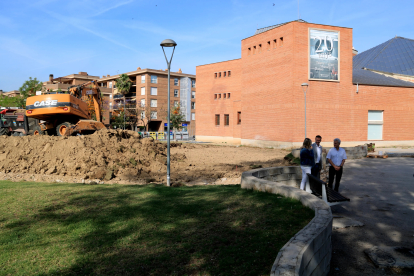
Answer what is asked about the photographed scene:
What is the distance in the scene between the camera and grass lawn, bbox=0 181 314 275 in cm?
397

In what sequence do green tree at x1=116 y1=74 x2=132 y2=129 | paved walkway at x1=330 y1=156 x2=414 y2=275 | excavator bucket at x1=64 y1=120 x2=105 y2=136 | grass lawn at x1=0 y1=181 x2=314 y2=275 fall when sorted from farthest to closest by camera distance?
green tree at x1=116 y1=74 x2=132 y2=129 → excavator bucket at x1=64 y1=120 x2=105 y2=136 → paved walkway at x1=330 y1=156 x2=414 y2=275 → grass lawn at x1=0 y1=181 x2=314 y2=275

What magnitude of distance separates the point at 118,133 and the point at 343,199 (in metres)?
14.8

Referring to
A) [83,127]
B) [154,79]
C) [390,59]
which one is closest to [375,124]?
[390,59]

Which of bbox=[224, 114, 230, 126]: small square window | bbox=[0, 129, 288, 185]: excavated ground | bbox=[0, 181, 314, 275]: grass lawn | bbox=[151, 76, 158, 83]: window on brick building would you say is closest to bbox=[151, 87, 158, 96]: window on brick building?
bbox=[151, 76, 158, 83]: window on brick building

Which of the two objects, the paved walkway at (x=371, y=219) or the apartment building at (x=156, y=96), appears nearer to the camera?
the paved walkway at (x=371, y=219)

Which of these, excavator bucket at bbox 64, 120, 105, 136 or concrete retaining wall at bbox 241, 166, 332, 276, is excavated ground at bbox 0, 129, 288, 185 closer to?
excavator bucket at bbox 64, 120, 105, 136

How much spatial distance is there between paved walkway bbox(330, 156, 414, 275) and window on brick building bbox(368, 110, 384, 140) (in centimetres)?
2307

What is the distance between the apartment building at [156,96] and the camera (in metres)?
66.8

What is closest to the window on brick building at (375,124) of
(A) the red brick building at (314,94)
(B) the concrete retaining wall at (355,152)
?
(A) the red brick building at (314,94)

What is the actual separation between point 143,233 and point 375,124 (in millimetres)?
35133

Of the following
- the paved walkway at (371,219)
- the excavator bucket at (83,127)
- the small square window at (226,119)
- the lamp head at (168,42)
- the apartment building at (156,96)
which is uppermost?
the apartment building at (156,96)

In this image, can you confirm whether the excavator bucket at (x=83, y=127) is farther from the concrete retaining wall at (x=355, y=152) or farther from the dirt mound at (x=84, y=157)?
the concrete retaining wall at (x=355, y=152)

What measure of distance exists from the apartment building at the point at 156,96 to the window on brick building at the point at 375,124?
1419 inches

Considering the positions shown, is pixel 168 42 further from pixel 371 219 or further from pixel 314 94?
pixel 314 94
